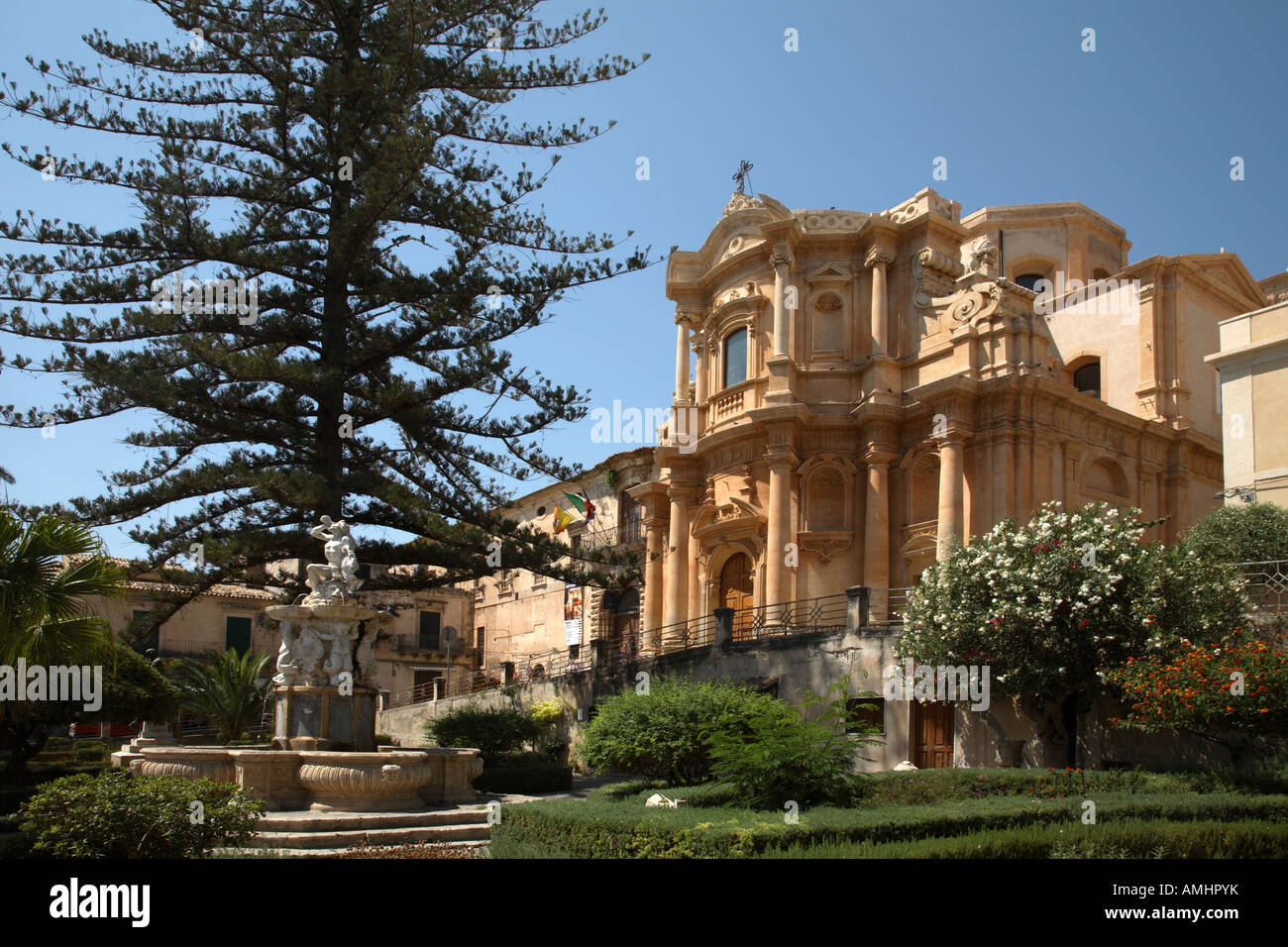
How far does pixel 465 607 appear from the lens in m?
52.2

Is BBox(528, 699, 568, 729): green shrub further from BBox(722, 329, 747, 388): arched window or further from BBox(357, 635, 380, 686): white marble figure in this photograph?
BBox(357, 635, 380, 686): white marble figure

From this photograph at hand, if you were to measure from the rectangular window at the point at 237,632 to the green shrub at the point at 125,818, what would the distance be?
36760 millimetres

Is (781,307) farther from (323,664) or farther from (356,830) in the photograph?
(356,830)

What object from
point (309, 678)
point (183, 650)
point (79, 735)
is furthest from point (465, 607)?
point (309, 678)

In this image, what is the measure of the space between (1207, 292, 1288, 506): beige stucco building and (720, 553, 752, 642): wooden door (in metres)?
11.9

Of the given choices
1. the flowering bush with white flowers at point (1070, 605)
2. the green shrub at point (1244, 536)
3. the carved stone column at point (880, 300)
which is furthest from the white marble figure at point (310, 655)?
the carved stone column at point (880, 300)

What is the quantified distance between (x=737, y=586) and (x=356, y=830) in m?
17.9

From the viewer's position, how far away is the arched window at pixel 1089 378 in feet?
103

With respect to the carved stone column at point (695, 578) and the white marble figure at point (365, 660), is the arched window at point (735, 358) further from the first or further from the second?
the white marble figure at point (365, 660)

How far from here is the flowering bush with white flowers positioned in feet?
51.8

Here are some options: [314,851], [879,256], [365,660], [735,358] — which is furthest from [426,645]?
[314,851]
